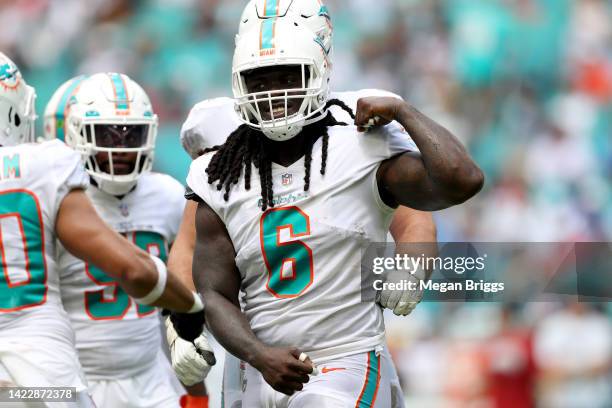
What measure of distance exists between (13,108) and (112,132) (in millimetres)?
871

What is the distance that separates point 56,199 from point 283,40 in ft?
2.87

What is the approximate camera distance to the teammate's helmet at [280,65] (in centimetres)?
350

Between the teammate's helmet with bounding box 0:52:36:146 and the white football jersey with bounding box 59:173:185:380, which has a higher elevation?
the teammate's helmet with bounding box 0:52:36:146

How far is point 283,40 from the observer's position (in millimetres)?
3545

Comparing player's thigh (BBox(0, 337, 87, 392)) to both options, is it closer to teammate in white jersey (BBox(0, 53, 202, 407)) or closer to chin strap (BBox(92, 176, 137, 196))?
teammate in white jersey (BBox(0, 53, 202, 407))

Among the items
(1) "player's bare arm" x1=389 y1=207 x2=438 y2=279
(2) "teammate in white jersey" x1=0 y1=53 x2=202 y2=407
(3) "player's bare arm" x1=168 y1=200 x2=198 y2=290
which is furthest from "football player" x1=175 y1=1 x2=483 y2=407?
(3) "player's bare arm" x1=168 y1=200 x2=198 y2=290

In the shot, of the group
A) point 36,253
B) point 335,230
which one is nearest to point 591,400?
point 335,230

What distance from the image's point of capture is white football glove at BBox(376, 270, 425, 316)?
3453 mm

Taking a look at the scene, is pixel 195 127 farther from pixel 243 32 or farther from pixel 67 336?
pixel 67 336

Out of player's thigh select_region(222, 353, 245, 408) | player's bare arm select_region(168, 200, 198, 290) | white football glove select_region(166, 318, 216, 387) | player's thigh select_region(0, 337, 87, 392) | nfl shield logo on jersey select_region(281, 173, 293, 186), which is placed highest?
nfl shield logo on jersey select_region(281, 173, 293, 186)

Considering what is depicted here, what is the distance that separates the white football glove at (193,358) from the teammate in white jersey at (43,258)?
0.40 meters

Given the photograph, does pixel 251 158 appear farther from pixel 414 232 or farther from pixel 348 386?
pixel 348 386

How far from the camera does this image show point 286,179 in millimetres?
3527
